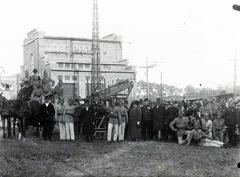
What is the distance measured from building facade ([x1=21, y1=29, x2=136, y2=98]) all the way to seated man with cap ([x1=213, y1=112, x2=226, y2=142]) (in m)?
42.7

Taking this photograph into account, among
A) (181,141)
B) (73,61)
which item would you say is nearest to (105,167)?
(181,141)

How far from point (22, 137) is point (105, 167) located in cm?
809

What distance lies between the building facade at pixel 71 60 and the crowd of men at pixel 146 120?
40.3 meters

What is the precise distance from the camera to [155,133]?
59.4 feet

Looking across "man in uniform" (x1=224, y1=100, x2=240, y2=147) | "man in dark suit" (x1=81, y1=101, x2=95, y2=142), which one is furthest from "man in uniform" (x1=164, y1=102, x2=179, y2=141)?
"man in dark suit" (x1=81, y1=101, x2=95, y2=142)

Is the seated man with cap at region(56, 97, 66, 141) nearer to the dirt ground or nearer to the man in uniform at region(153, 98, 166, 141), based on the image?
the dirt ground

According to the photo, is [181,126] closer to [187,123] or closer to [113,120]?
[187,123]

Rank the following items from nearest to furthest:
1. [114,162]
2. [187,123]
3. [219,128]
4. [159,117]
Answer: [114,162], [219,128], [187,123], [159,117]

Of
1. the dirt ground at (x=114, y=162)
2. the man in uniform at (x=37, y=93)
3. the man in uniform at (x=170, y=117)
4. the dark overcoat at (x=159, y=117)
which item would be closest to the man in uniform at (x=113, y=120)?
the dark overcoat at (x=159, y=117)

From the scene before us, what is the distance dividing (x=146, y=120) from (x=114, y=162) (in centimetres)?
776

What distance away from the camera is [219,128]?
16375mm

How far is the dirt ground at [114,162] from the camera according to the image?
895cm

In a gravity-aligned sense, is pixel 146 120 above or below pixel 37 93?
below

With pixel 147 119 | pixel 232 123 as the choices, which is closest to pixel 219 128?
pixel 232 123
